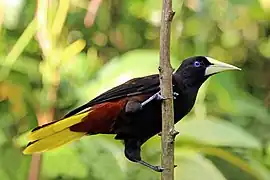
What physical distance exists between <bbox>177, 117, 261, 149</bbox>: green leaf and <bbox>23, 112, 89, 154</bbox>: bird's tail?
1.10ft

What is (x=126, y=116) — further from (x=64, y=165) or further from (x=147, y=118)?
(x=64, y=165)

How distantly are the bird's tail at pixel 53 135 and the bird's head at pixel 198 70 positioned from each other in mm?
265

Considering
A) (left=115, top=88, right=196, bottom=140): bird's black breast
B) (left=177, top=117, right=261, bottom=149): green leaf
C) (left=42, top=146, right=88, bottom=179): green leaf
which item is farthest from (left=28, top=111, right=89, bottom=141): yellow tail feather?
(left=177, top=117, right=261, bottom=149): green leaf

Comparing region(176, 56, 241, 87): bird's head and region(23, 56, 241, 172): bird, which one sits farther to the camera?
region(176, 56, 241, 87): bird's head

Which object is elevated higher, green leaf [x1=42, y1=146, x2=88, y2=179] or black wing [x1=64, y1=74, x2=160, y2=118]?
black wing [x1=64, y1=74, x2=160, y2=118]

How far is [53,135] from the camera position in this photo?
139 centimetres

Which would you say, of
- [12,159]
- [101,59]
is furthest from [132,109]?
[101,59]

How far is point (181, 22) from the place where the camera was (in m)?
2.13

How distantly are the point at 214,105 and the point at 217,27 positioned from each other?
0.63 meters

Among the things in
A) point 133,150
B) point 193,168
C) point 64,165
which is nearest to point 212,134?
point 193,168

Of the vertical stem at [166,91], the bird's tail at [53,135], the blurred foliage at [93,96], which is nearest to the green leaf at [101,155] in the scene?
the blurred foliage at [93,96]

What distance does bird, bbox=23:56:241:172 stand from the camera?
1385 mm

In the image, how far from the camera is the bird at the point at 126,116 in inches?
54.5

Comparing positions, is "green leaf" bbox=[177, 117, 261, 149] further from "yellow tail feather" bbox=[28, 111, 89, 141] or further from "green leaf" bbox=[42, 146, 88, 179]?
"yellow tail feather" bbox=[28, 111, 89, 141]
